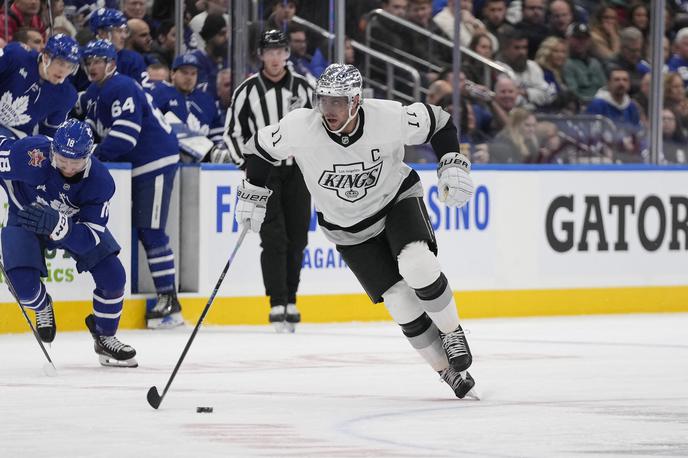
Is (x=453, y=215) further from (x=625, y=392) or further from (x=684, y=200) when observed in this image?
(x=625, y=392)

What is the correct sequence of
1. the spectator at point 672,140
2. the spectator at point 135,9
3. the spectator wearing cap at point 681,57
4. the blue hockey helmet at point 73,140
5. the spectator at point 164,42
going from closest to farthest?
the blue hockey helmet at point 73,140, the spectator at point 135,9, the spectator at point 164,42, the spectator at point 672,140, the spectator wearing cap at point 681,57

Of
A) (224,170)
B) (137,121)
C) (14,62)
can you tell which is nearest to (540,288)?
(224,170)

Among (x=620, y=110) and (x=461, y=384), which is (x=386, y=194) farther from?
(x=620, y=110)

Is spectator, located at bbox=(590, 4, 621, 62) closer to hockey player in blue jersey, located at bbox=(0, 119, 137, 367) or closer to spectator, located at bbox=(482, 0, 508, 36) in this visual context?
spectator, located at bbox=(482, 0, 508, 36)

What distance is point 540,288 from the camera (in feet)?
33.0

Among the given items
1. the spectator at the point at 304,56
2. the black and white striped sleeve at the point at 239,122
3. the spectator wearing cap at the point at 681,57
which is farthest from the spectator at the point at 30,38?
the spectator wearing cap at the point at 681,57

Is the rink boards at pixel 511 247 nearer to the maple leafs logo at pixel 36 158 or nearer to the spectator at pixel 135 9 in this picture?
the spectator at pixel 135 9

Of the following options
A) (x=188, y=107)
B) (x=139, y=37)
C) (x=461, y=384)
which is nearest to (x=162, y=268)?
(x=188, y=107)

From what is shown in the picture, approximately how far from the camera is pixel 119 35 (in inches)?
346

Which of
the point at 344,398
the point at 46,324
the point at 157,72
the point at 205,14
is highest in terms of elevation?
the point at 205,14

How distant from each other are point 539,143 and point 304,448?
657 centimetres

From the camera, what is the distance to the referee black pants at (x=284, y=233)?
852 cm

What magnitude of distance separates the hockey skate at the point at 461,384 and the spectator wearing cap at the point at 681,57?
6084mm

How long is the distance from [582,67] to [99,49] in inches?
165
